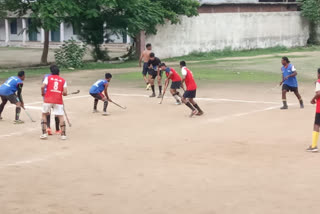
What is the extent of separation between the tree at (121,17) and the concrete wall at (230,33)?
2132 millimetres

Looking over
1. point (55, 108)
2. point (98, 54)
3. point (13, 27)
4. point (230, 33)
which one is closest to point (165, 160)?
point (55, 108)

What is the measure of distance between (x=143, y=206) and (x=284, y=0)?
150 feet

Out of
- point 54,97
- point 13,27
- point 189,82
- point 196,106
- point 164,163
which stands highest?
point 13,27

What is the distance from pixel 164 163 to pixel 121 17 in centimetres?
2152

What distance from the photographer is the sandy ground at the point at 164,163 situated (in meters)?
8.66

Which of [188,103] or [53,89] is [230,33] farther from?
[53,89]

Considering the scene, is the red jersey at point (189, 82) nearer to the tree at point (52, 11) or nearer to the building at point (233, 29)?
the tree at point (52, 11)

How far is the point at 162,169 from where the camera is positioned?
419 inches

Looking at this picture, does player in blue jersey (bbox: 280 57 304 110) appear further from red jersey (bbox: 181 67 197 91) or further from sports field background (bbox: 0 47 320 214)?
red jersey (bbox: 181 67 197 91)

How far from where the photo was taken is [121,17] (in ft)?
104

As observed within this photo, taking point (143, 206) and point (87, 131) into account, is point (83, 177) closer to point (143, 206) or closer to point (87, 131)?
point (143, 206)

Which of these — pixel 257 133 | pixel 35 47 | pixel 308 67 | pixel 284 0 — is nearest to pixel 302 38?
pixel 284 0

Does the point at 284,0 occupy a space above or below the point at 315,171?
above

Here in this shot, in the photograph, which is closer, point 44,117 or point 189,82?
point 44,117
